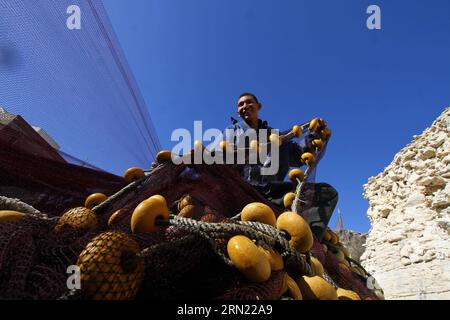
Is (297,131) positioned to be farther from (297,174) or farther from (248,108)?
(248,108)

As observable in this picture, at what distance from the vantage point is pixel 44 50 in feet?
6.83

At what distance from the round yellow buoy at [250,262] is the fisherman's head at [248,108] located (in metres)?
2.39

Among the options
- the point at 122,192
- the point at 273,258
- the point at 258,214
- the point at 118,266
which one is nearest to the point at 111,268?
the point at 118,266

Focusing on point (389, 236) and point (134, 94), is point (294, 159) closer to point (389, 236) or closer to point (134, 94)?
point (134, 94)

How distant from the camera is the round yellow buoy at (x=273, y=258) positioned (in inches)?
39.8

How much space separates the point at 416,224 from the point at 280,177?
4521mm

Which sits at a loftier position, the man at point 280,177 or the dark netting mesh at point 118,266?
the man at point 280,177

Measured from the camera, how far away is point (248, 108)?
3.20m

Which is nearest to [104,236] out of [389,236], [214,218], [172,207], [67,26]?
[214,218]

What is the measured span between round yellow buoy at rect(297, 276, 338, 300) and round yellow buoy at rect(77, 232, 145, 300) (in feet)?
2.13

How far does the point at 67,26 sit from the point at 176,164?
1.61m

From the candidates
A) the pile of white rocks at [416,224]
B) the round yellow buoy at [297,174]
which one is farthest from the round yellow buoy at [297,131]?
the pile of white rocks at [416,224]

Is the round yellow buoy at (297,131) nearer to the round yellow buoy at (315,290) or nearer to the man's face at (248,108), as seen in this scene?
the man's face at (248,108)

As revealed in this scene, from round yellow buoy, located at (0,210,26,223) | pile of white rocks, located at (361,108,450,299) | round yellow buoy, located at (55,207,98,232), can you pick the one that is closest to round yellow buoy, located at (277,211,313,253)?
round yellow buoy, located at (55,207,98,232)
